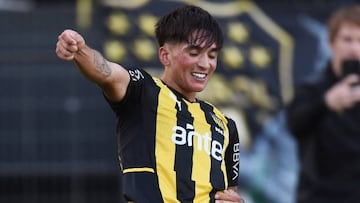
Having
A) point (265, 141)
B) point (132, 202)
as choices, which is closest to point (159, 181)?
point (132, 202)

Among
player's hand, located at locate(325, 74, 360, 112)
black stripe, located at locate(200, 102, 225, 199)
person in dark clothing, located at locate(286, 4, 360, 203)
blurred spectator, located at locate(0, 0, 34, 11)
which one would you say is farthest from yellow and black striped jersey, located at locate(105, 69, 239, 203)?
blurred spectator, located at locate(0, 0, 34, 11)

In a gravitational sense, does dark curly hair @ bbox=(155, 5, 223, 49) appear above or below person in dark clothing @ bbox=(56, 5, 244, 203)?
above

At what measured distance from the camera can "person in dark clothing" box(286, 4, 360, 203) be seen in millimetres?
7344

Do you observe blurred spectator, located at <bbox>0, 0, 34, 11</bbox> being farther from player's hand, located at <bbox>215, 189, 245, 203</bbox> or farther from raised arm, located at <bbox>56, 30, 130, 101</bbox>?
raised arm, located at <bbox>56, 30, 130, 101</bbox>

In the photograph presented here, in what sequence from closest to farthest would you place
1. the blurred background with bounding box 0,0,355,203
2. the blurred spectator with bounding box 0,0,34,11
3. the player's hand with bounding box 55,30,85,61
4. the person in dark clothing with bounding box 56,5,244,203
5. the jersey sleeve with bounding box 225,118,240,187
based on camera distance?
the player's hand with bounding box 55,30,85,61, the person in dark clothing with bounding box 56,5,244,203, the jersey sleeve with bounding box 225,118,240,187, the blurred background with bounding box 0,0,355,203, the blurred spectator with bounding box 0,0,34,11

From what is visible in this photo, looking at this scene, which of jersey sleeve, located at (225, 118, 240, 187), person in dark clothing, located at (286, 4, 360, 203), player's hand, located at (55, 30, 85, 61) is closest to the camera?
player's hand, located at (55, 30, 85, 61)

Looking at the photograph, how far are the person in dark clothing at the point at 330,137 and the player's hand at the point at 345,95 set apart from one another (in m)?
0.17

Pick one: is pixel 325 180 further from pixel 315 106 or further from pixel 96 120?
pixel 96 120

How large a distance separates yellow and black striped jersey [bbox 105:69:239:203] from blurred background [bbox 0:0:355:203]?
446cm

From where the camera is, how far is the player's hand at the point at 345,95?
6977 mm

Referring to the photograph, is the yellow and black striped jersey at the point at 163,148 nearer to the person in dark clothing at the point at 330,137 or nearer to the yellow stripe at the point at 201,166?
the yellow stripe at the point at 201,166

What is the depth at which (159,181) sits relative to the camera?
515 centimetres

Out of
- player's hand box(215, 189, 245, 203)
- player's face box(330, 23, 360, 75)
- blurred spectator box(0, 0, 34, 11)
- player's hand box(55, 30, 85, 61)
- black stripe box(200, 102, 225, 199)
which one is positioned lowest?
player's hand box(215, 189, 245, 203)

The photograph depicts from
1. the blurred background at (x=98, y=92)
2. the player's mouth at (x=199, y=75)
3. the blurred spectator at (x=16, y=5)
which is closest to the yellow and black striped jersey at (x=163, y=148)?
the player's mouth at (x=199, y=75)
